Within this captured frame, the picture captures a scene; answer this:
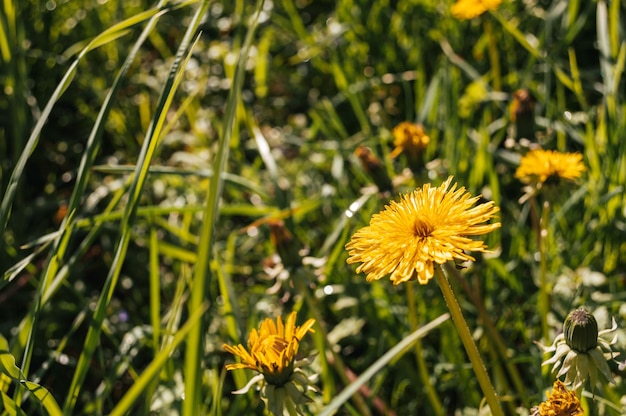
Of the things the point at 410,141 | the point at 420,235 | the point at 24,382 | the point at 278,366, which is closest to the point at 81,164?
the point at 24,382

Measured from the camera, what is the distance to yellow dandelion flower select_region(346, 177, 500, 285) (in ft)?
3.03

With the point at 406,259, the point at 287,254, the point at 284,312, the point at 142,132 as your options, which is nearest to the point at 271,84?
the point at 142,132

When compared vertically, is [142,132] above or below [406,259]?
below

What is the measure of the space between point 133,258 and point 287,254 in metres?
0.84

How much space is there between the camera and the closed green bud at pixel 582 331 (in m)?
0.99

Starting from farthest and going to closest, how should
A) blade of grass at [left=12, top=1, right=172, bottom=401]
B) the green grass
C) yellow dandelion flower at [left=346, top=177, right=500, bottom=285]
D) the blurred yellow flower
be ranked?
the blurred yellow flower, the green grass, blade of grass at [left=12, top=1, right=172, bottom=401], yellow dandelion flower at [left=346, top=177, right=500, bottom=285]

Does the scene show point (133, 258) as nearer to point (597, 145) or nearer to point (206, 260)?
point (597, 145)

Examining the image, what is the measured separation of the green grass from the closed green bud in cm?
21

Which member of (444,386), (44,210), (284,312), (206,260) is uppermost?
(206,260)

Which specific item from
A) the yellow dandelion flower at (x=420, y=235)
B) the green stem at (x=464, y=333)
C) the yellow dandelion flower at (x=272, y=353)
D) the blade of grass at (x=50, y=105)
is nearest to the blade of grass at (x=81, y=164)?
the blade of grass at (x=50, y=105)

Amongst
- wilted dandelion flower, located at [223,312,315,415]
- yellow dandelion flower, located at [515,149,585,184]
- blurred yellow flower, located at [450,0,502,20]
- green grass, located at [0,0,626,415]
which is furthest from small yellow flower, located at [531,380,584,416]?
blurred yellow flower, located at [450,0,502,20]

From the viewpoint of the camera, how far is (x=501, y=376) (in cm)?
150

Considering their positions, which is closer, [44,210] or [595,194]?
[595,194]

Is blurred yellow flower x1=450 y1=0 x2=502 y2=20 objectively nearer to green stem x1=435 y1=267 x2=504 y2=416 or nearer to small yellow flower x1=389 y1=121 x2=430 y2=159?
small yellow flower x1=389 y1=121 x2=430 y2=159
